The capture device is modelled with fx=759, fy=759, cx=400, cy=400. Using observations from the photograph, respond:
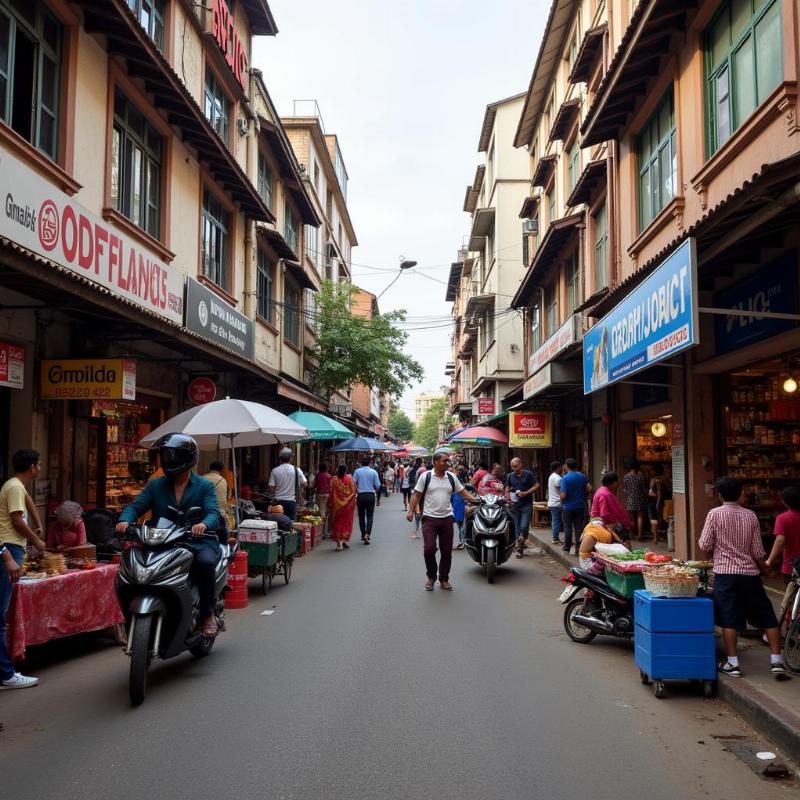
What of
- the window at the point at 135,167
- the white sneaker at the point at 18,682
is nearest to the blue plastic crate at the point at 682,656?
the white sneaker at the point at 18,682

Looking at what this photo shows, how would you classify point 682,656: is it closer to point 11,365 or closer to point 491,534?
point 491,534

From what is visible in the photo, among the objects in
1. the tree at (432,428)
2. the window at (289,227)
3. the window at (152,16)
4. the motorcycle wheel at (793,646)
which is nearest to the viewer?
the motorcycle wheel at (793,646)

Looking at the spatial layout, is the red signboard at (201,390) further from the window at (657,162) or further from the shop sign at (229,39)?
the window at (657,162)

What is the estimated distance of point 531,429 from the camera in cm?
2162

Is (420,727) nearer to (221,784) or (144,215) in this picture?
(221,784)

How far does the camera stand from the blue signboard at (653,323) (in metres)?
7.32

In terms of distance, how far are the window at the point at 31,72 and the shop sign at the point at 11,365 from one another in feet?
A: 9.17

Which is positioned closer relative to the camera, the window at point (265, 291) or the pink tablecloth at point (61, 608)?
the pink tablecloth at point (61, 608)

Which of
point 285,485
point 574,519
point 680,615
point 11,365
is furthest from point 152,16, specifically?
point 680,615

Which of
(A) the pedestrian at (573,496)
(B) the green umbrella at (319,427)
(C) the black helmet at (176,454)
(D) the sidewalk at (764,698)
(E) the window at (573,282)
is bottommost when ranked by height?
(D) the sidewalk at (764,698)

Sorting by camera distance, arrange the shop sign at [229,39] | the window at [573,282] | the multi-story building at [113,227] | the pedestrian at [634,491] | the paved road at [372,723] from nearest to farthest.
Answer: the paved road at [372,723] → the multi-story building at [113,227] → the pedestrian at [634,491] → the shop sign at [229,39] → the window at [573,282]

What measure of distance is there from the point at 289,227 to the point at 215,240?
9.73 m

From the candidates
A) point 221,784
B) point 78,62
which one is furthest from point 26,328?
point 221,784

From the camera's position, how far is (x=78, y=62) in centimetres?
1092
